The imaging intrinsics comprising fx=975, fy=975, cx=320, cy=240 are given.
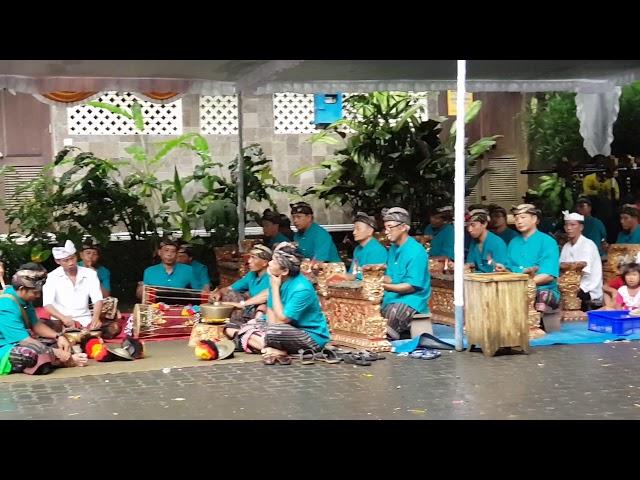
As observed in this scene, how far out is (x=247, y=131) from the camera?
53.5 feet

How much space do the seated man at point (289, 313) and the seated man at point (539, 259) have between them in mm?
2389

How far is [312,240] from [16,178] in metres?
5.59

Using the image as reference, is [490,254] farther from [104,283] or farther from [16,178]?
[16,178]

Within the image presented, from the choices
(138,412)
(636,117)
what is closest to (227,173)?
(636,117)

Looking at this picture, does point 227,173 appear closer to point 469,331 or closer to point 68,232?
point 68,232

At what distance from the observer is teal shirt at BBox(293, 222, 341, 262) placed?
1193 centimetres

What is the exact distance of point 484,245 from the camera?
11188 millimetres

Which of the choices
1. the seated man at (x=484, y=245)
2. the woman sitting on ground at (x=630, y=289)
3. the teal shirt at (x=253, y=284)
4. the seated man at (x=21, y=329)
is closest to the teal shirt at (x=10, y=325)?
the seated man at (x=21, y=329)

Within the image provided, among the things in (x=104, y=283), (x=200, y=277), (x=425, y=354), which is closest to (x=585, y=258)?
(x=425, y=354)

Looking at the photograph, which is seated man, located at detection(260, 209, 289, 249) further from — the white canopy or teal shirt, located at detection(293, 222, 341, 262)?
the white canopy

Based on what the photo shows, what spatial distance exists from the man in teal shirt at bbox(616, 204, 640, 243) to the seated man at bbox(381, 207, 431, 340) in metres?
3.52

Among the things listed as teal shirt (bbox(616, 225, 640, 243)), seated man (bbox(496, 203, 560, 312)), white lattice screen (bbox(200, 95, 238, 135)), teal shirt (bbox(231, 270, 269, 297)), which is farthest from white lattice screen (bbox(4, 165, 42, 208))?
teal shirt (bbox(616, 225, 640, 243))

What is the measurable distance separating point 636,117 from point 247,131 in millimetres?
6959

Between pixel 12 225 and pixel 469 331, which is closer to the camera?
pixel 469 331
